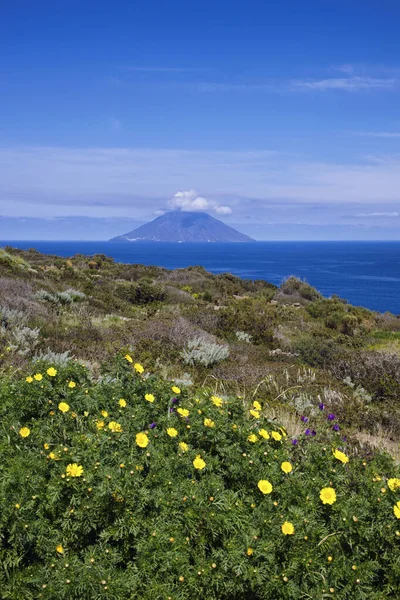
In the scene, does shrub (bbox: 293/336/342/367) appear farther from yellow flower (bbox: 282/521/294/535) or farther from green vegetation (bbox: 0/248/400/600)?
yellow flower (bbox: 282/521/294/535)

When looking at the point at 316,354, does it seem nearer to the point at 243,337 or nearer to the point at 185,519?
the point at 243,337

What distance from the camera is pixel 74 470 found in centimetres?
279

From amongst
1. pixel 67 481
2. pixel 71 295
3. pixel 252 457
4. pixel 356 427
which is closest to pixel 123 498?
pixel 67 481

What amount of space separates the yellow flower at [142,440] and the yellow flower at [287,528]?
101 centimetres

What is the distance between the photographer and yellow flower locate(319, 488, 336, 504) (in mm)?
2852

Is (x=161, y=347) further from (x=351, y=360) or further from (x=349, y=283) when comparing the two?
(x=349, y=283)

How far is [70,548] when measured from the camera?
8.65 feet

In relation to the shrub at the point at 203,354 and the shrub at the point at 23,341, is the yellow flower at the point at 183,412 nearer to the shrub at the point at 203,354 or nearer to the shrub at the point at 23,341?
the shrub at the point at 23,341

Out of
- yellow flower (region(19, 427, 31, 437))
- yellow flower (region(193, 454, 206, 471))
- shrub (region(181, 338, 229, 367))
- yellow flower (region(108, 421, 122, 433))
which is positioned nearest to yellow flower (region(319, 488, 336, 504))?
yellow flower (region(193, 454, 206, 471))

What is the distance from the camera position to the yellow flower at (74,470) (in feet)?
9.05

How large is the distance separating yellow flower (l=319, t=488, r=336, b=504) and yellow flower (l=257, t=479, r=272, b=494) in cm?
32

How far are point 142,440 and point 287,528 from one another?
1071 mm

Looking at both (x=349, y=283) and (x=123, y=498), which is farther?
(x=349, y=283)

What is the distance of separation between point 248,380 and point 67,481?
4740mm
